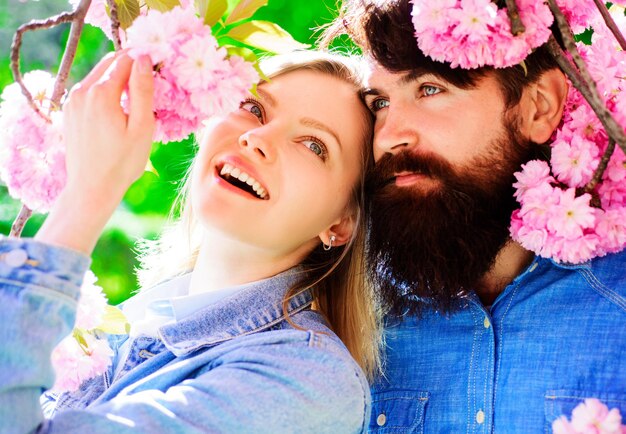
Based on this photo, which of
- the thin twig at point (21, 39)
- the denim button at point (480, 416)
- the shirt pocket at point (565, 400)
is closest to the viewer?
the thin twig at point (21, 39)

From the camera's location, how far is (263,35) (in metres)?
1.34

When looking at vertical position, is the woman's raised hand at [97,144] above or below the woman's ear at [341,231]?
above

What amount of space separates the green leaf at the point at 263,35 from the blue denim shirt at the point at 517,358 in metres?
0.78

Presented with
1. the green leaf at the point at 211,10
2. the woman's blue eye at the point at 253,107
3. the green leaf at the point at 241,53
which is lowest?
the woman's blue eye at the point at 253,107

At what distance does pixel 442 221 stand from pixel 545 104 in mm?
367

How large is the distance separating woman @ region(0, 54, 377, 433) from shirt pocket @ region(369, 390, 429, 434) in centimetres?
10

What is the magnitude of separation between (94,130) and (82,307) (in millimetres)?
399

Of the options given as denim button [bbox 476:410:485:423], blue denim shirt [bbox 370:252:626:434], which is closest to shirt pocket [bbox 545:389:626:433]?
blue denim shirt [bbox 370:252:626:434]

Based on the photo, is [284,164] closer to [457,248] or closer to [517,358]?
[457,248]

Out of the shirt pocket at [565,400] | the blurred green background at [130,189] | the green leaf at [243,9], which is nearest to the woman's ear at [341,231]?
the shirt pocket at [565,400]

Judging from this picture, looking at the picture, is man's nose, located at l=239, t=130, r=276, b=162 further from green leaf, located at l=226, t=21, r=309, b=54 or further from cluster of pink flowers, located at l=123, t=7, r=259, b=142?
cluster of pink flowers, located at l=123, t=7, r=259, b=142

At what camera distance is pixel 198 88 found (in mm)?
1167

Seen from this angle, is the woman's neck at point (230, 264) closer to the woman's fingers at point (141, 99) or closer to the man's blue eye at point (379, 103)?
the man's blue eye at point (379, 103)

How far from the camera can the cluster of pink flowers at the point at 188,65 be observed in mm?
1149
